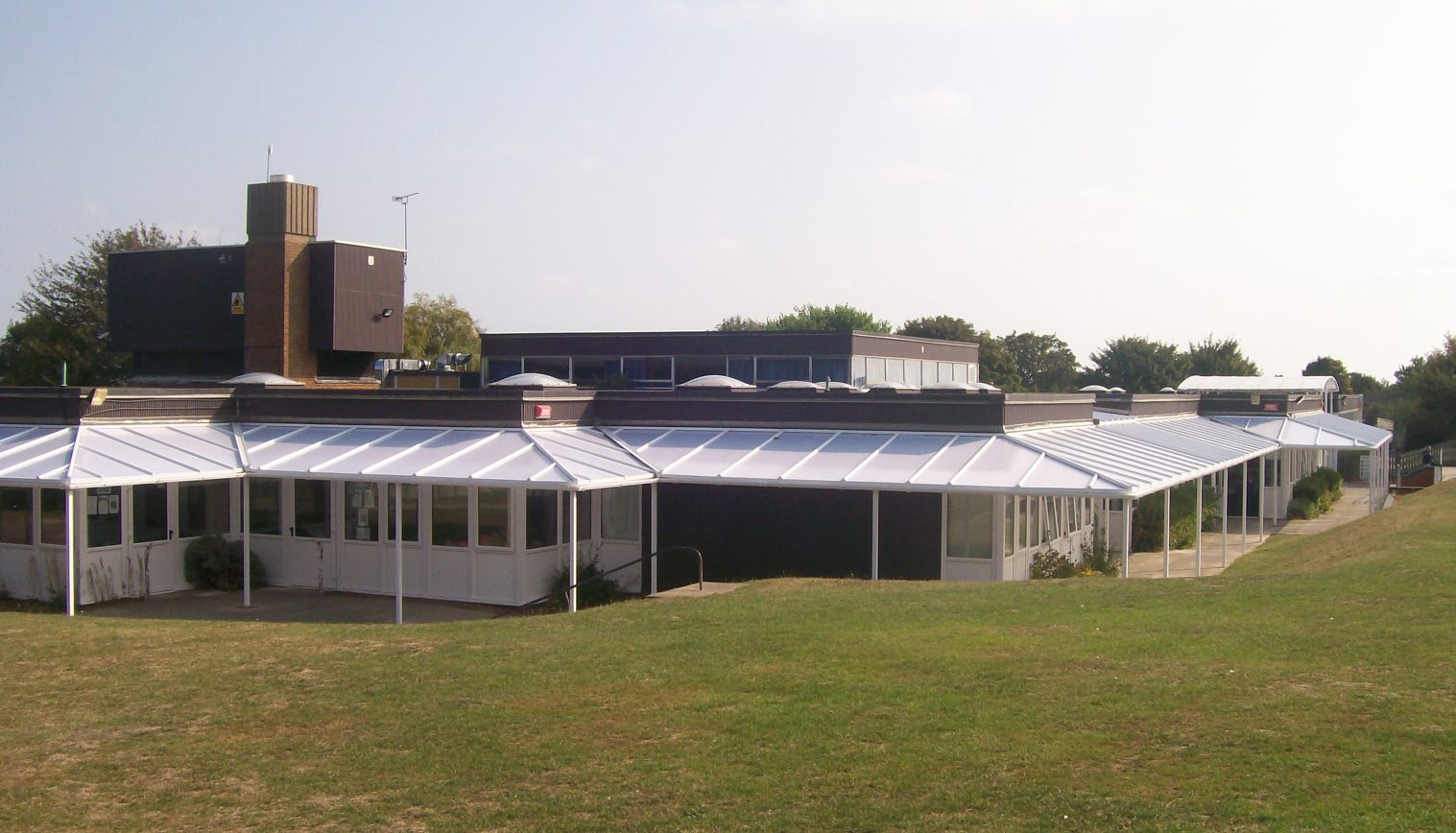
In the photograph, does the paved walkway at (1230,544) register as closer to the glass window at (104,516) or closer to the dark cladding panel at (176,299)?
the glass window at (104,516)

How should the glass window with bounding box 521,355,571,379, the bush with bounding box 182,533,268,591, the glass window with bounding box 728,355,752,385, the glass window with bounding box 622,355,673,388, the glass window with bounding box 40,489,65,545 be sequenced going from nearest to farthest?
the glass window with bounding box 40,489,65,545 → the bush with bounding box 182,533,268,591 → the glass window with bounding box 728,355,752,385 → the glass window with bounding box 622,355,673,388 → the glass window with bounding box 521,355,571,379

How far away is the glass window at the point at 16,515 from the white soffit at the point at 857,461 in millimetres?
8876

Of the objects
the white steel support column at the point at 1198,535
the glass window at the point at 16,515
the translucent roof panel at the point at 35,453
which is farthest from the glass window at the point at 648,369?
the glass window at the point at 16,515

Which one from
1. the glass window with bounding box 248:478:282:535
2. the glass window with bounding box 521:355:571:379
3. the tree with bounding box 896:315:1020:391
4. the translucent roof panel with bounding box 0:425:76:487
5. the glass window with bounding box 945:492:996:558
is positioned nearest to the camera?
the translucent roof panel with bounding box 0:425:76:487

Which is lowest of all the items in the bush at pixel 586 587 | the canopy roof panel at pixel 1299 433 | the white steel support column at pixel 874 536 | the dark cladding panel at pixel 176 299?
the bush at pixel 586 587

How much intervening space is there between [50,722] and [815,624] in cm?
690

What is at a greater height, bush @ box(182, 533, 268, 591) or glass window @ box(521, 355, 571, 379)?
glass window @ box(521, 355, 571, 379)

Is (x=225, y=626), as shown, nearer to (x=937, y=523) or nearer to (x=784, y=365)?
(x=937, y=523)

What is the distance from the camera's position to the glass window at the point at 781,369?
39125 millimetres

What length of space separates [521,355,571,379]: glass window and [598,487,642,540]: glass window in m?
20.9

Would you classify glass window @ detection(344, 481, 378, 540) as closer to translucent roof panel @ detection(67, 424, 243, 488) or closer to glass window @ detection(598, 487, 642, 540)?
translucent roof panel @ detection(67, 424, 243, 488)

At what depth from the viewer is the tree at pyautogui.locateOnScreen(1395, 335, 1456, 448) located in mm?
58969

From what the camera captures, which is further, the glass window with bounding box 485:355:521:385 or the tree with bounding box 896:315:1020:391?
the tree with bounding box 896:315:1020:391

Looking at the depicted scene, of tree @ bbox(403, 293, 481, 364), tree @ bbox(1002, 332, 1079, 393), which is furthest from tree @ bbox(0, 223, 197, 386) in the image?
tree @ bbox(1002, 332, 1079, 393)
